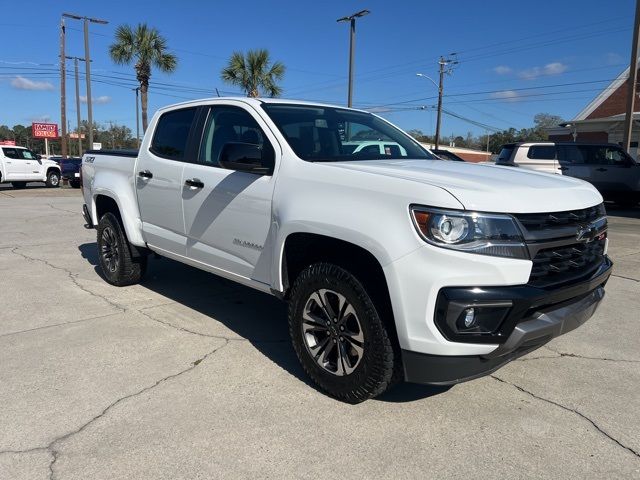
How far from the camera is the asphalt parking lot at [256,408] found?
8.71ft

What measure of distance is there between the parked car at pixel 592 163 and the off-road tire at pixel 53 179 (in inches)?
809

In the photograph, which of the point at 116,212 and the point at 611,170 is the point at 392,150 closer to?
the point at 116,212

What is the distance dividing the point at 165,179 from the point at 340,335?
8.05ft

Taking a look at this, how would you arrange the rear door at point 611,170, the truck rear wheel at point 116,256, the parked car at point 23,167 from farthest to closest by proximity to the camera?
1. the parked car at point 23,167
2. the rear door at point 611,170
3. the truck rear wheel at point 116,256

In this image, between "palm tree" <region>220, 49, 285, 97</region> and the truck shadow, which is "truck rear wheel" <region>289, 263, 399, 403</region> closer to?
the truck shadow

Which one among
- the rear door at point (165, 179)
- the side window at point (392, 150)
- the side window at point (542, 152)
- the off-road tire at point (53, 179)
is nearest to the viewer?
the side window at point (392, 150)

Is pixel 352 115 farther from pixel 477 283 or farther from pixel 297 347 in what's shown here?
pixel 477 283

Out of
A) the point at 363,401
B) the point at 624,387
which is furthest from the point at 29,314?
the point at 624,387

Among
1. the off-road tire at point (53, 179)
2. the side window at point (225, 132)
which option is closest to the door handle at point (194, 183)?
the side window at point (225, 132)

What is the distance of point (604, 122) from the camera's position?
30.1 meters

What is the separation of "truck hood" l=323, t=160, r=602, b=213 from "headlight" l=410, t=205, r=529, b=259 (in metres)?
0.05

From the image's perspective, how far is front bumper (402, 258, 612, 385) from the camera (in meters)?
2.64

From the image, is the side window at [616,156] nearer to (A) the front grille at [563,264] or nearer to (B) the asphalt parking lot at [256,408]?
(B) the asphalt parking lot at [256,408]

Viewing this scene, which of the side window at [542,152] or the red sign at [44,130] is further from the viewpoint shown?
the red sign at [44,130]
